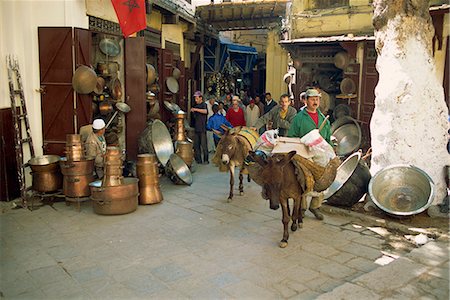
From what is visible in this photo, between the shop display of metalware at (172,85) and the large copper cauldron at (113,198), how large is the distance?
6.19 m

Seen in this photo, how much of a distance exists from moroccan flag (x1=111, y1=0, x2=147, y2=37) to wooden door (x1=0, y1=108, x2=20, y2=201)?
2702 mm

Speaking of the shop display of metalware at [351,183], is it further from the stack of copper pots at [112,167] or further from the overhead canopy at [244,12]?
the overhead canopy at [244,12]

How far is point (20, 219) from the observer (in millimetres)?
6945

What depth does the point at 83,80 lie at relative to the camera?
27.1 ft

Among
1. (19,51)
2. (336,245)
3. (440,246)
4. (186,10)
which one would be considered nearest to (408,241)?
(440,246)

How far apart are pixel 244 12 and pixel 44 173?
11.0 m

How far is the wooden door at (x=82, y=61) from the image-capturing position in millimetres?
8367

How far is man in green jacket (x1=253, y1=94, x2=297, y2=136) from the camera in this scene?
9.28 metres

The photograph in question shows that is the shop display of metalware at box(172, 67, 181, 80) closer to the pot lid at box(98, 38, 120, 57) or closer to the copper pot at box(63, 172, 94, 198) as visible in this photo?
the pot lid at box(98, 38, 120, 57)

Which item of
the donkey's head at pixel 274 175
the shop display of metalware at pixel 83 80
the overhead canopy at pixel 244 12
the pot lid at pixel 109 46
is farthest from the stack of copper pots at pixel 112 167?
the overhead canopy at pixel 244 12

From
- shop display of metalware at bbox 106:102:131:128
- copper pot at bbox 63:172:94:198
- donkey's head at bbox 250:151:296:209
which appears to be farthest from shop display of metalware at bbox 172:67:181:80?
donkey's head at bbox 250:151:296:209

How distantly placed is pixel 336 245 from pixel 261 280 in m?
1.58

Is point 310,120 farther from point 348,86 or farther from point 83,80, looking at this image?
point 348,86

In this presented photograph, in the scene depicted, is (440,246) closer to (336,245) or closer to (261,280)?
(336,245)
